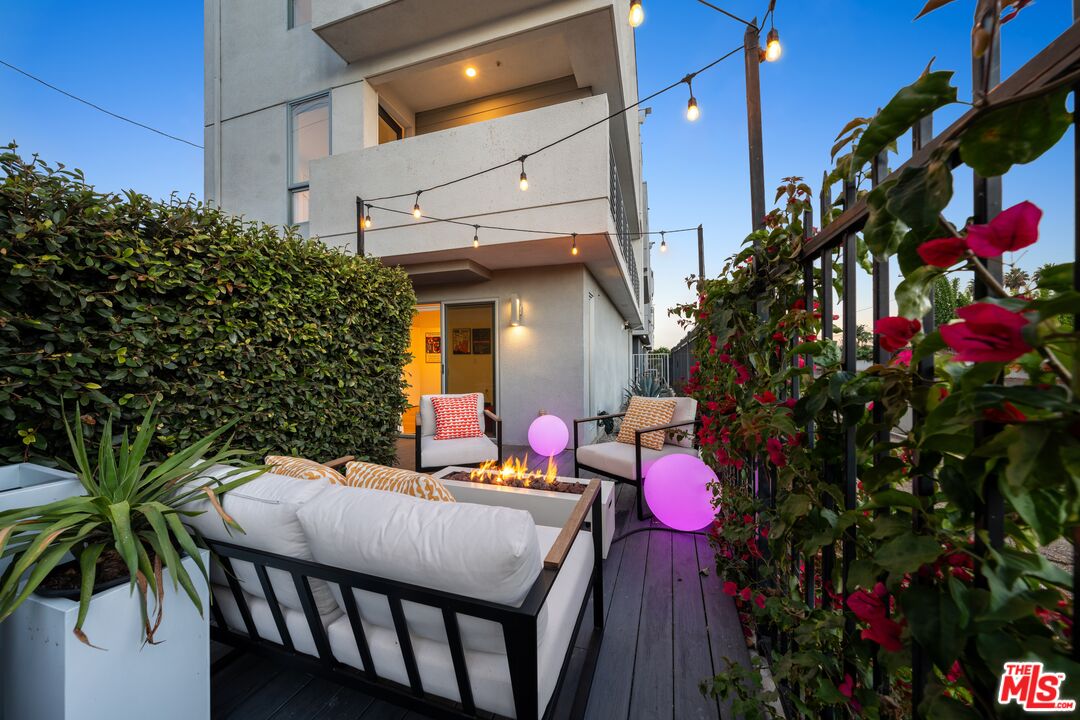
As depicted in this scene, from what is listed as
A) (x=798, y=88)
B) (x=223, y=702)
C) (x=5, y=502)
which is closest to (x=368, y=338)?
(x=5, y=502)

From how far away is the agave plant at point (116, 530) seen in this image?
101 centimetres

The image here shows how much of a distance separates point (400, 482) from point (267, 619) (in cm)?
64

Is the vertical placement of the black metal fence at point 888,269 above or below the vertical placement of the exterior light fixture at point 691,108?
below

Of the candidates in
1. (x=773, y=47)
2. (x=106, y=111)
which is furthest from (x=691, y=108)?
(x=106, y=111)

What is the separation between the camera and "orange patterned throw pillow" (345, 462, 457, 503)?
1588mm

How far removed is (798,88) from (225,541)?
15.1 feet

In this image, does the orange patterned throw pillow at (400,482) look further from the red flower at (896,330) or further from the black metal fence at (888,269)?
the red flower at (896,330)

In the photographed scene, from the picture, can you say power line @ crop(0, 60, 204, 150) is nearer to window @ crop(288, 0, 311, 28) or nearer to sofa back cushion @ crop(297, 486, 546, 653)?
window @ crop(288, 0, 311, 28)

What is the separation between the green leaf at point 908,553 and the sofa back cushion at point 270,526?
4.83ft

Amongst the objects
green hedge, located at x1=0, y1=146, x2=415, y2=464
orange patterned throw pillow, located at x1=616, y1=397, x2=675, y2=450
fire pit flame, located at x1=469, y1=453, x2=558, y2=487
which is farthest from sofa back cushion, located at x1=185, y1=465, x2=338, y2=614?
orange patterned throw pillow, located at x1=616, y1=397, x2=675, y2=450

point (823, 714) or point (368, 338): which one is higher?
point (368, 338)

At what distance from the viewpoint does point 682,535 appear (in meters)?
2.84

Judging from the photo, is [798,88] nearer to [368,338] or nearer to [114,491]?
[368,338]

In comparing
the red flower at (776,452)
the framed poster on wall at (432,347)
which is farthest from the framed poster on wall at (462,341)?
the red flower at (776,452)
